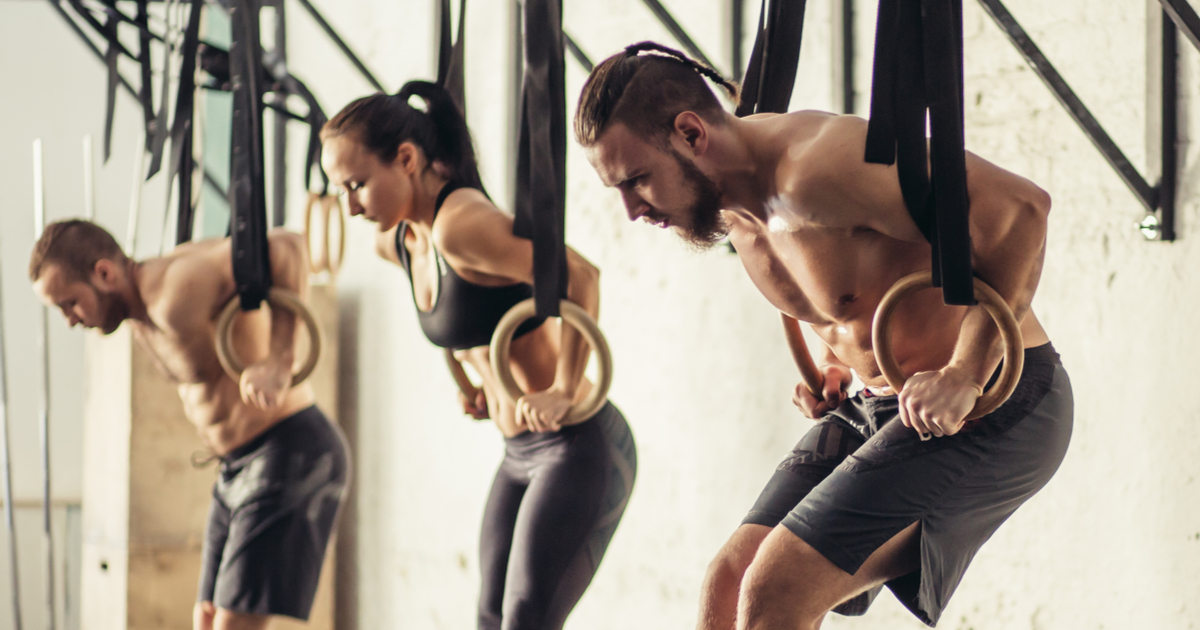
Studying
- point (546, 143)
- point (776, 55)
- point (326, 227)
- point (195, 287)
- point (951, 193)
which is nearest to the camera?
point (951, 193)

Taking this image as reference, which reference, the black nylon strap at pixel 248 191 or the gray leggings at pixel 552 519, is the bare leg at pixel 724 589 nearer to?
the gray leggings at pixel 552 519

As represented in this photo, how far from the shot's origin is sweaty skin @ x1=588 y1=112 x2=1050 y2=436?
1.09 meters

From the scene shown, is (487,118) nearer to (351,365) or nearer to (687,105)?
(351,365)

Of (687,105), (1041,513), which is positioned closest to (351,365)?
(1041,513)

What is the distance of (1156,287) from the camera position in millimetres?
1676

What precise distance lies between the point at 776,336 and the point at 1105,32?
31.8 inches

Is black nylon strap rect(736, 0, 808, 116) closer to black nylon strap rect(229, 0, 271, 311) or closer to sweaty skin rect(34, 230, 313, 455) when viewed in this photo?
black nylon strap rect(229, 0, 271, 311)

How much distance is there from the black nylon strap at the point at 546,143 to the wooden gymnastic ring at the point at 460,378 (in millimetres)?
460

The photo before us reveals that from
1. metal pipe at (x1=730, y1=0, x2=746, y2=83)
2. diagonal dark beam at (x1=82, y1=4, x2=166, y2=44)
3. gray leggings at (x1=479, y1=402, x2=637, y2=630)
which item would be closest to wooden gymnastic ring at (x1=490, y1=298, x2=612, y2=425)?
gray leggings at (x1=479, y1=402, x2=637, y2=630)

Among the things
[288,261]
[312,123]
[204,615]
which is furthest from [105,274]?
[204,615]

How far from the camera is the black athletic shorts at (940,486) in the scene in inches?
44.0

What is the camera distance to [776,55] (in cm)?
140

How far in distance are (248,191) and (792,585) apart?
4.07 feet

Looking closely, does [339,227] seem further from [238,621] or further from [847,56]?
[847,56]
